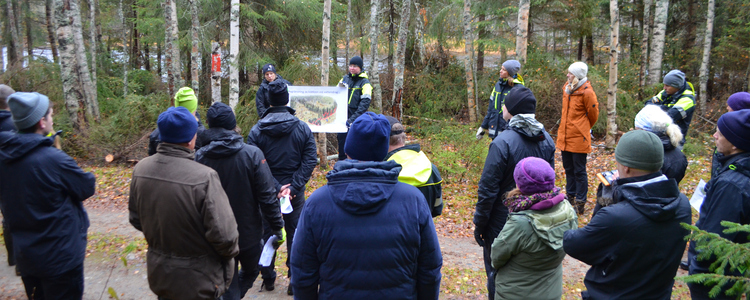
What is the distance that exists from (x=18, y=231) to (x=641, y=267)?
4426 millimetres

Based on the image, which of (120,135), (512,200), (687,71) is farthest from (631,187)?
(687,71)

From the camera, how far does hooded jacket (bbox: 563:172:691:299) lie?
2.55 meters

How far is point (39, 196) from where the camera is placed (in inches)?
132

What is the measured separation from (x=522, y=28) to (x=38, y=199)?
12.5m

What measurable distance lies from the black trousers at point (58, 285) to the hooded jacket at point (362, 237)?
7.90 feet

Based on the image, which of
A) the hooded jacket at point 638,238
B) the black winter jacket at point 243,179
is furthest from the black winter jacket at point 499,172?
the black winter jacket at point 243,179

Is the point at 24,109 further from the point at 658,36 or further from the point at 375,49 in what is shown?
the point at 658,36

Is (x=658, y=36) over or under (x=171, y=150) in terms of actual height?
over

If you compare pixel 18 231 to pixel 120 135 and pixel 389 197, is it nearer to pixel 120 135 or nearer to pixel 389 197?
Answer: pixel 389 197

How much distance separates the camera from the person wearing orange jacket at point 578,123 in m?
7.06

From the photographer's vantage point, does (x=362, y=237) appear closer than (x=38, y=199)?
Yes

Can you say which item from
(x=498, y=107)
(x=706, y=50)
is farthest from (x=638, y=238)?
(x=706, y=50)

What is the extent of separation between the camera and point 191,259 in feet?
9.96

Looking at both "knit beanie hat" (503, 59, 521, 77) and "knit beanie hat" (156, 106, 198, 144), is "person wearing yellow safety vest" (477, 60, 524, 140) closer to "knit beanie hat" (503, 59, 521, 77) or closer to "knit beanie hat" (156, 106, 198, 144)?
"knit beanie hat" (503, 59, 521, 77)
